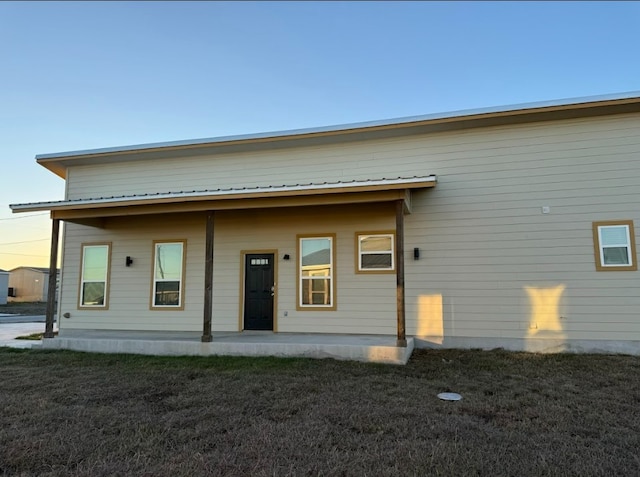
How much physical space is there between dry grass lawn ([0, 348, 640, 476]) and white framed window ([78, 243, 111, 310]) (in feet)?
9.97

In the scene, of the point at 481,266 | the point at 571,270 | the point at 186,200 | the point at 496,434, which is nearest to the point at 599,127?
the point at 571,270

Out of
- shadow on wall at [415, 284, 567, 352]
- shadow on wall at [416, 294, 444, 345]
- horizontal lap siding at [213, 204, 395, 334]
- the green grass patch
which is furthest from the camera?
the green grass patch

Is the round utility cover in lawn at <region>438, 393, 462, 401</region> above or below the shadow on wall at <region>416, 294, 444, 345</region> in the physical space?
below

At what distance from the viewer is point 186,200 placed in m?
7.53

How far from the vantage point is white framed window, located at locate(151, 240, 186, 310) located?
9.30 m

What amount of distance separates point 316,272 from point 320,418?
4.71m

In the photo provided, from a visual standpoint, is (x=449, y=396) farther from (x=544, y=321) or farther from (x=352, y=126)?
(x=352, y=126)

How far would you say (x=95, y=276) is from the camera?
9.74 meters

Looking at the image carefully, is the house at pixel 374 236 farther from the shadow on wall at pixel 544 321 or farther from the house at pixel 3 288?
the house at pixel 3 288

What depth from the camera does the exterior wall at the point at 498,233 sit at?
7.22 metres

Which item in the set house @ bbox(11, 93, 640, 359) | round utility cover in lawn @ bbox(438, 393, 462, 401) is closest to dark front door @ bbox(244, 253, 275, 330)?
house @ bbox(11, 93, 640, 359)

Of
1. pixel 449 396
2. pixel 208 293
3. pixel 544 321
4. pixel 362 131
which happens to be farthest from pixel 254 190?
pixel 544 321

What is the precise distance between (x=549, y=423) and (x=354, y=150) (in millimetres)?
6089

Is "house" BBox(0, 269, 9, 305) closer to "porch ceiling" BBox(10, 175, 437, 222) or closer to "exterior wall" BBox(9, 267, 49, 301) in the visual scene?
"exterior wall" BBox(9, 267, 49, 301)
